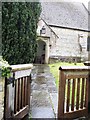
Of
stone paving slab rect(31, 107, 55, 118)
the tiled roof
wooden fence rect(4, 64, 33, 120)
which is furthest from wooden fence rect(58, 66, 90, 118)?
the tiled roof

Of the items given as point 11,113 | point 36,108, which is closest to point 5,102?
point 11,113

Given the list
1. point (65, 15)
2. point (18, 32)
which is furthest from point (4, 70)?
point (65, 15)

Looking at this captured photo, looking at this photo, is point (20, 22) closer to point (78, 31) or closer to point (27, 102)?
point (27, 102)

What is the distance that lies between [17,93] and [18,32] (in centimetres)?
735

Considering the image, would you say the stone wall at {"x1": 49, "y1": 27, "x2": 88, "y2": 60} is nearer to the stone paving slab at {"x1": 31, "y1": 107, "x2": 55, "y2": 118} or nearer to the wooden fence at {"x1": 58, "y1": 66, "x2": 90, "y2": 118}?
the stone paving slab at {"x1": 31, "y1": 107, "x2": 55, "y2": 118}

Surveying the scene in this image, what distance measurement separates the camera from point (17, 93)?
3.52 meters

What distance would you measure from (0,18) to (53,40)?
41.7 ft

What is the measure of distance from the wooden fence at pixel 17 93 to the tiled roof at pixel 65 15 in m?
18.7

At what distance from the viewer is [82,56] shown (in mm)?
24422

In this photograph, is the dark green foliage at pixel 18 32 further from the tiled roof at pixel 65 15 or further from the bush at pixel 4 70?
the tiled roof at pixel 65 15

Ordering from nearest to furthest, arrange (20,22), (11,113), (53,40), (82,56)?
(11,113)
(20,22)
(53,40)
(82,56)

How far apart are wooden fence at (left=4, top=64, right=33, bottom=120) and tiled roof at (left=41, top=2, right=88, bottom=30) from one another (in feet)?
61.4

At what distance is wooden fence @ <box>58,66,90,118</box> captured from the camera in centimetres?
369

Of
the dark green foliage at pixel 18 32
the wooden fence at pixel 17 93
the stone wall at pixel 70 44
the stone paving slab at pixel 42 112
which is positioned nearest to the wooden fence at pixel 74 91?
the stone paving slab at pixel 42 112
